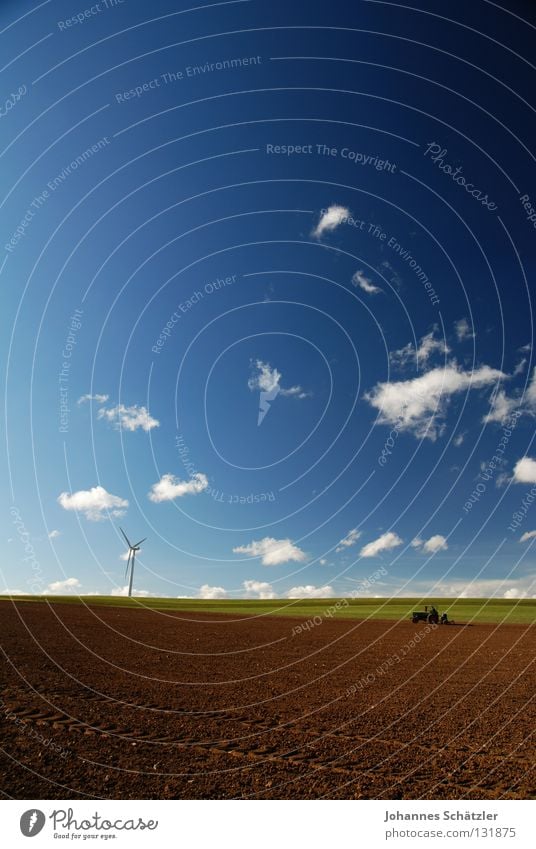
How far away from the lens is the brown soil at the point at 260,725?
1078cm

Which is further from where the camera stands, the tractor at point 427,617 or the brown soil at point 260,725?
the tractor at point 427,617

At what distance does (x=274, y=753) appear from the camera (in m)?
12.5

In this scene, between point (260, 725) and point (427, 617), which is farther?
point (427, 617)

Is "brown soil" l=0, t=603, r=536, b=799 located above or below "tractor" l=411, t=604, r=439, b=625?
Answer: above

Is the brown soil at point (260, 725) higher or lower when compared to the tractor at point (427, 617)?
higher

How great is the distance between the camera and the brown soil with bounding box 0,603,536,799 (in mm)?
10781

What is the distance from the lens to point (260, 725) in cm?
1498

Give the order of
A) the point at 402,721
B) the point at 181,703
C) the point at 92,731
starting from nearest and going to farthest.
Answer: the point at 92,731 → the point at 402,721 → the point at 181,703

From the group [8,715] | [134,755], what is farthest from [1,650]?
[134,755]

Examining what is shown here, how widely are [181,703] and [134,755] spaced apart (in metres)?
5.63

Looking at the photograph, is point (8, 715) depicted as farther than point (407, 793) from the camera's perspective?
Yes

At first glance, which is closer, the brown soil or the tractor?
the brown soil
